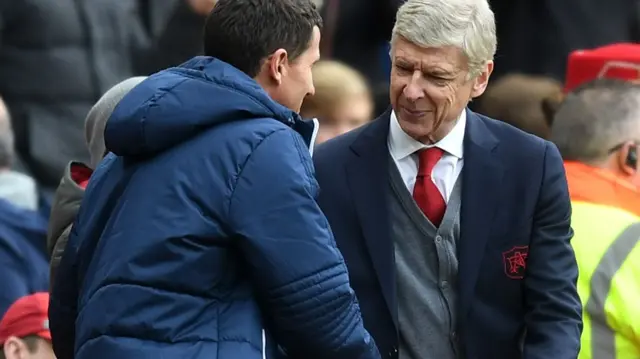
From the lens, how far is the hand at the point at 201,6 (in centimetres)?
728

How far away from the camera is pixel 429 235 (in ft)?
12.6

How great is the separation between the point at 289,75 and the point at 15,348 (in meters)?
1.66

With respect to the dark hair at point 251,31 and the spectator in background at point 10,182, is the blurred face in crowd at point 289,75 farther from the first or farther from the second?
the spectator in background at point 10,182

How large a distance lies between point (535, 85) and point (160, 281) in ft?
10.3

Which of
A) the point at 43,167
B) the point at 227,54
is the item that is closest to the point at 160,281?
the point at 227,54

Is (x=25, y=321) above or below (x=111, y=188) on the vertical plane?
below

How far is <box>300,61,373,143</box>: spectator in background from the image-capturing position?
6160 millimetres

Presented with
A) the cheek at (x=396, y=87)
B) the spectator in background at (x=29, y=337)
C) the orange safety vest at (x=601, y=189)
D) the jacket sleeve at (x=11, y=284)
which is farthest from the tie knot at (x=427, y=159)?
the jacket sleeve at (x=11, y=284)

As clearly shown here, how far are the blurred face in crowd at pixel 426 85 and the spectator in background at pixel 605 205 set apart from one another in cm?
61

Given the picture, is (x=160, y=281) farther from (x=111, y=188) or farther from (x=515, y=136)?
(x=515, y=136)

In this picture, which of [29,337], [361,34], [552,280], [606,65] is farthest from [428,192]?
[361,34]

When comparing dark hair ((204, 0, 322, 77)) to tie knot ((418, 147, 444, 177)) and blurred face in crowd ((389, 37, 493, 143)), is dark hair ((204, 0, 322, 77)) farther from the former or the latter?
tie knot ((418, 147, 444, 177))

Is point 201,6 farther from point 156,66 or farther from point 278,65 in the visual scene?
point 278,65

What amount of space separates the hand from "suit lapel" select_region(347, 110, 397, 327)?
341 centimetres
